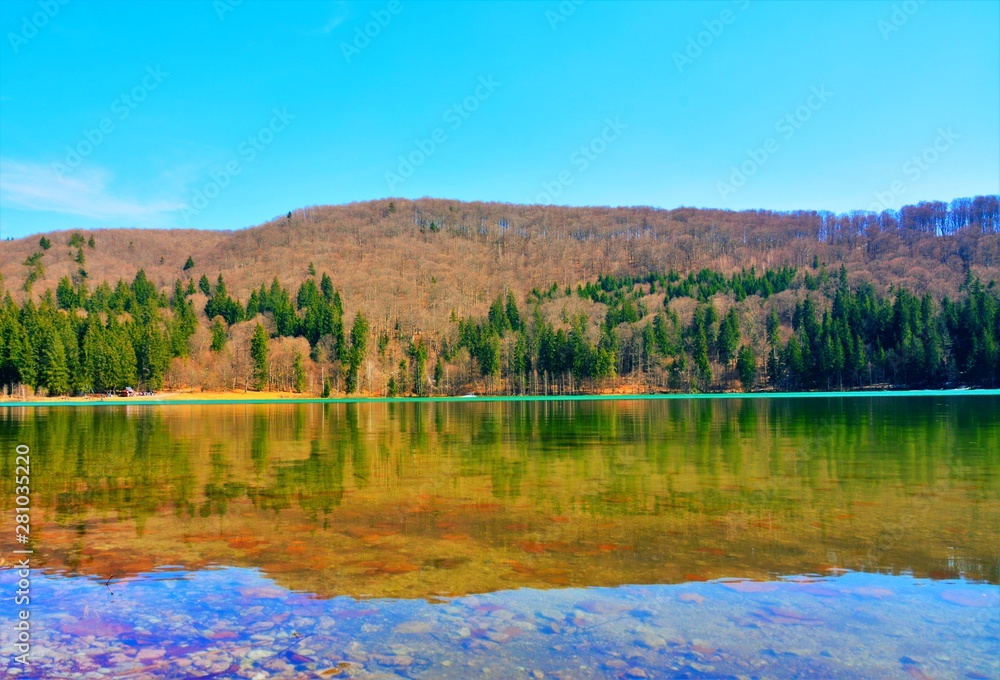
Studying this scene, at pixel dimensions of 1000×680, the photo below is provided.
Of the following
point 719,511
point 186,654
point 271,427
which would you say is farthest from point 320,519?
point 271,427

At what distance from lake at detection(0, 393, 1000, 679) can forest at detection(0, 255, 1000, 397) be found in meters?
106

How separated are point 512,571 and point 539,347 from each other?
128464mm

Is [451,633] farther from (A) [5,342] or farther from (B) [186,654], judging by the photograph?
(A) [5,342]

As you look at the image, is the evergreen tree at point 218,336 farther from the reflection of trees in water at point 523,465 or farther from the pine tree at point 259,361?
the reflection of trees in water at point 523,465

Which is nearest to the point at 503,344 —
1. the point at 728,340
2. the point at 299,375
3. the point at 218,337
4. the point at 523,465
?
the point at 299,375

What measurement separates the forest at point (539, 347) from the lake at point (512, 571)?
349ft

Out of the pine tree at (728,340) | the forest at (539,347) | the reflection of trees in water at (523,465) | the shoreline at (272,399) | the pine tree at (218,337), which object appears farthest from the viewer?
the pine tree at (728,340)

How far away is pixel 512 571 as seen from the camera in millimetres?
10289

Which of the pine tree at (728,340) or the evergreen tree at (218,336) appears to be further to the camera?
the pine tree at (728,340)

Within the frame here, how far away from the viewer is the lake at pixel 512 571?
721 cm

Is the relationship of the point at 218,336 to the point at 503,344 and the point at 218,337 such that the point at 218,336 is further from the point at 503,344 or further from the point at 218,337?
the point at 503,344

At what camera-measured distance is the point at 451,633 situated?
25.8 ft

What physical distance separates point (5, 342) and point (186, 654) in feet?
381

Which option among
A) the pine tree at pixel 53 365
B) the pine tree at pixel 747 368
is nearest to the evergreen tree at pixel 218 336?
the pine tree at pixel 53 365
